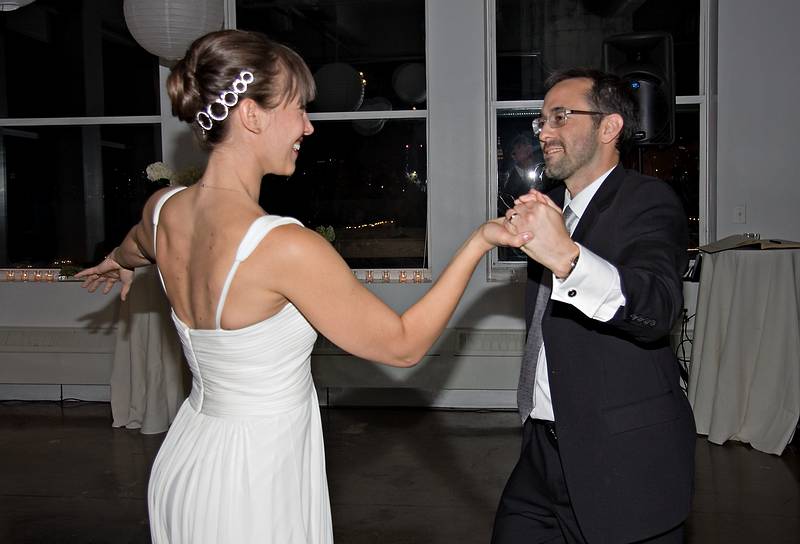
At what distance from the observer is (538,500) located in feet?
7.02

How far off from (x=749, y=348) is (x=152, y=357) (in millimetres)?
3649

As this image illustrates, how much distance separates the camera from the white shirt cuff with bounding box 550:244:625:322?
5.24 feet

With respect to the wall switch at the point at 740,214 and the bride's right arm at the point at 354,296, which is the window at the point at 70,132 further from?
the bride's right arm at the point at 354,296

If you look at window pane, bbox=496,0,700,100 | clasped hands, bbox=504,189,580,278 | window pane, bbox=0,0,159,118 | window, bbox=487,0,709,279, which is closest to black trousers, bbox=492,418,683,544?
clasped hands, bbox=504,189,580,278

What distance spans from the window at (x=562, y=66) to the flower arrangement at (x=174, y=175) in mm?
2079

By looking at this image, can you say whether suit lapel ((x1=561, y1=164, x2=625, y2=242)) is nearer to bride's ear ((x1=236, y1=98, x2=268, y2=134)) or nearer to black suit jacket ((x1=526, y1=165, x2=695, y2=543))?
black suit jacket ((x1=526, y1=165, x2=695, y2=543))

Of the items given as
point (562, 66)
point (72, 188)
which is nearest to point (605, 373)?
point (562, 66)

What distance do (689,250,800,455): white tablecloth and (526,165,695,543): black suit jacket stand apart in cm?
317

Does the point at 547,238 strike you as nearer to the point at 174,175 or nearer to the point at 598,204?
the point at 598,204

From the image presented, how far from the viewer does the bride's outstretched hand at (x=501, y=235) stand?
161 cm

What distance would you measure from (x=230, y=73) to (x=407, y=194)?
4.87 m

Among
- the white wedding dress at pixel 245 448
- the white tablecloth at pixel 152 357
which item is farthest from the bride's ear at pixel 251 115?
the white tablecloth at pixel 152 357

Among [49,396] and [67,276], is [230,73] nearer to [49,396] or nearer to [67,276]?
[67,276]

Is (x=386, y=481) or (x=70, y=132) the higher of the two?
(x=70, y=132)
